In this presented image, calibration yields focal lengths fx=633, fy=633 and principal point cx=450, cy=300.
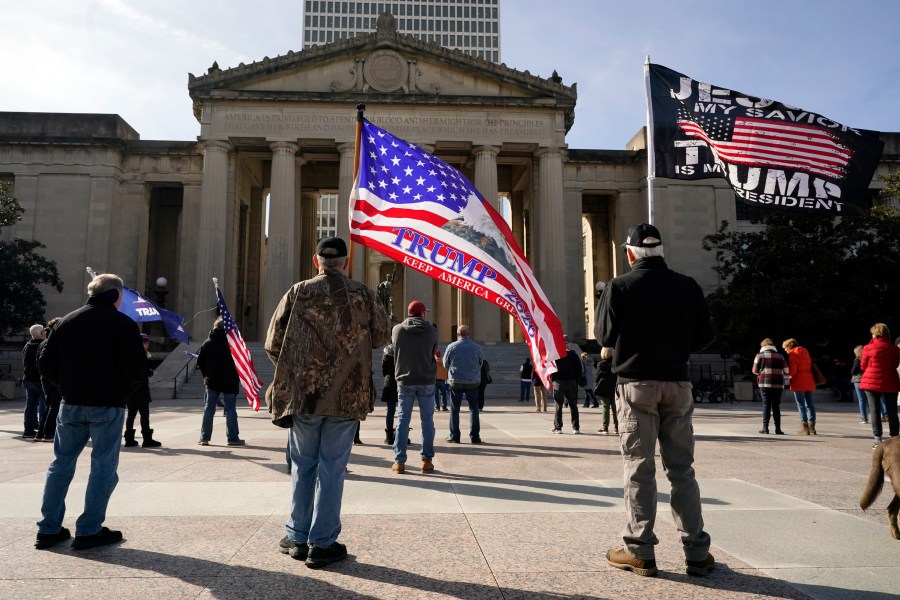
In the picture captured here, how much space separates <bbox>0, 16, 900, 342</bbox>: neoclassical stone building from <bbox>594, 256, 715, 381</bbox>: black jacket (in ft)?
87.9

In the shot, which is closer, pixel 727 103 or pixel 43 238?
pixel 727 103

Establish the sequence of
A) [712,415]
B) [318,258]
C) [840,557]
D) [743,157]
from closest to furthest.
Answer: [840,557], [318,258], [743,157], [712,415]

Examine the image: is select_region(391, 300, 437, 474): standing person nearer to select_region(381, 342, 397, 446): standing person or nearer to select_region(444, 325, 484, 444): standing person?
select_region(444, 325, 484, 444): standing person

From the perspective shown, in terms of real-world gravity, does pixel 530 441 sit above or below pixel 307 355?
below

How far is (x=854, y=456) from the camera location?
29.3 ft

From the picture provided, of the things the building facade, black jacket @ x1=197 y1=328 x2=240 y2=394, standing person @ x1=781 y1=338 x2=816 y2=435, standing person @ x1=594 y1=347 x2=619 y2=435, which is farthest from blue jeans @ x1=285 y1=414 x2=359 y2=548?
the building facade

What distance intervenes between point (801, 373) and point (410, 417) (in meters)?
8.34

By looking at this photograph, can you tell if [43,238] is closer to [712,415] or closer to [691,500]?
[712,415]

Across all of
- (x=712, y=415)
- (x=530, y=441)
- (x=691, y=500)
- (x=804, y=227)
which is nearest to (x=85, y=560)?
(x=691, y=500)

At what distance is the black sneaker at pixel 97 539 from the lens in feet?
13.8

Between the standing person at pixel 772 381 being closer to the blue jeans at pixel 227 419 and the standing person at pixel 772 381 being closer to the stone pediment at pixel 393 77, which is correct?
the blue jeans at pixel 227 419

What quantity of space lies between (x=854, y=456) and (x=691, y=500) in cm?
672

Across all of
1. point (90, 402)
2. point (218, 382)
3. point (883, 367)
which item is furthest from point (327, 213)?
point (90, 402)

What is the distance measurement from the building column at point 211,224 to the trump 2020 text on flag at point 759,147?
27606 millimetres
